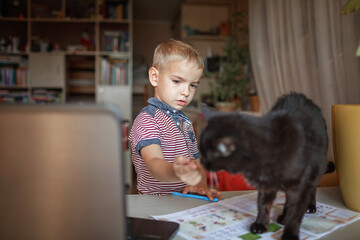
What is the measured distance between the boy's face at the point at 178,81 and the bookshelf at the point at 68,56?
3.05 m

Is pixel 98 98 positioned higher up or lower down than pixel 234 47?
lower down

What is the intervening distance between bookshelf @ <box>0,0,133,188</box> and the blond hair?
10.0 feet

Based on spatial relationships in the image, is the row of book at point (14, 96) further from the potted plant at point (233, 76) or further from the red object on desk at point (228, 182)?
the red object on desk at point (228, 182)

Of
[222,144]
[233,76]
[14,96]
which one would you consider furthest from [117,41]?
[222,144]

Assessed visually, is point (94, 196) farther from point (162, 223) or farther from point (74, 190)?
point (162, 223)

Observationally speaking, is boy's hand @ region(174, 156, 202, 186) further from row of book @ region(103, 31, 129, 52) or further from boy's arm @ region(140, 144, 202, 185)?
row of book @ region(103, 31, 129, 52)

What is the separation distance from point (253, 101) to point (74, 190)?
2.77 metres

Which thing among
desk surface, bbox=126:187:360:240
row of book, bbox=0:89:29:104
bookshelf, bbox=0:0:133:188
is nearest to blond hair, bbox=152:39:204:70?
desk surface, bbox=126:187:360:240

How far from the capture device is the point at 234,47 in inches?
126

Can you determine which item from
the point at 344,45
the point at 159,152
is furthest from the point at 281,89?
the point at 159,152

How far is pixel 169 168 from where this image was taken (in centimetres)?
73

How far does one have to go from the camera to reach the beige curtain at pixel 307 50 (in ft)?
4.89

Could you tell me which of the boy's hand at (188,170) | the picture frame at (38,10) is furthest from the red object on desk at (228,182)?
the picture frame at (38,10)

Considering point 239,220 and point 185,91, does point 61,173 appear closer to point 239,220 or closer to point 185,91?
point 239,220
